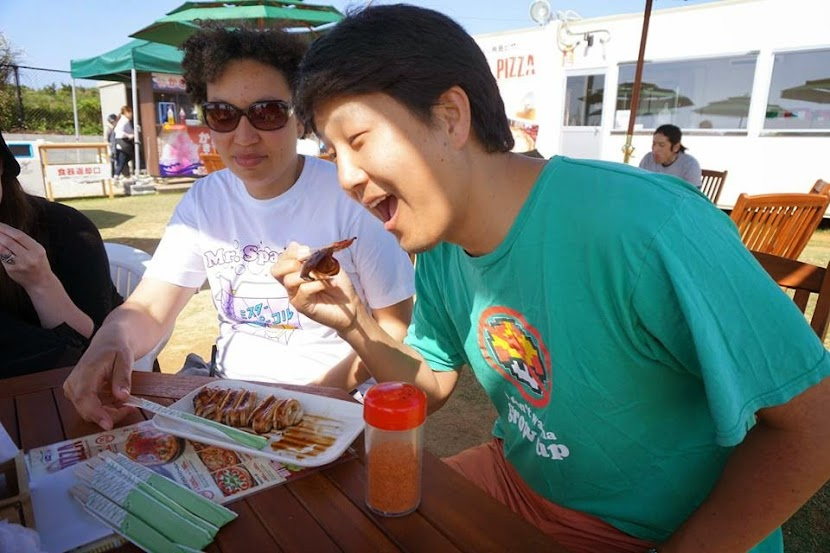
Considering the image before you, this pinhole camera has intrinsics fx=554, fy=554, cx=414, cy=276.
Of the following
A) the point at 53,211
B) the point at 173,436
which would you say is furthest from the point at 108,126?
the point at 173,436

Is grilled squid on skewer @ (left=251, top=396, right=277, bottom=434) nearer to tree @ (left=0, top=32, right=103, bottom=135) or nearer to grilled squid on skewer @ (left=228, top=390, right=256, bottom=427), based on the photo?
grilled squid on skewer @ (left=228, top=390, right=256, bottom=427)

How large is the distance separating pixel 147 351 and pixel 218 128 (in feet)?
2.89

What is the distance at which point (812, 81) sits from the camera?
9.77 meters

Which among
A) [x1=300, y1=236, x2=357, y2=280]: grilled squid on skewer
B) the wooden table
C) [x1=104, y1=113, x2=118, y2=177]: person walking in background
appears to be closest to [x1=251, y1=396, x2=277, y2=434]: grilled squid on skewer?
the wooden table

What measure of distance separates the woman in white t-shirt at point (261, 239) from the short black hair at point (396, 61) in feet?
3.06

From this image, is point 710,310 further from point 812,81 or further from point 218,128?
point 812,81

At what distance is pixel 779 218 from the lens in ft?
11.4

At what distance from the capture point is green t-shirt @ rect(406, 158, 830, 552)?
0.96m

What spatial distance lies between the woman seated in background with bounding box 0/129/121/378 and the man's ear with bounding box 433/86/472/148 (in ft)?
5.36

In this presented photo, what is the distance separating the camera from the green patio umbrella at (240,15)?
6625mm

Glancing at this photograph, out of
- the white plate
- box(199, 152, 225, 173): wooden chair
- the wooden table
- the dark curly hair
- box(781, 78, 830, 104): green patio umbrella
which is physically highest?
box(781, 78, 830, 104): green patio umbrella

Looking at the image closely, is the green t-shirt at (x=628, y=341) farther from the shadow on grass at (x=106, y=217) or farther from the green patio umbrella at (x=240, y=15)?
the shadow on grass at (x=106, y=217)

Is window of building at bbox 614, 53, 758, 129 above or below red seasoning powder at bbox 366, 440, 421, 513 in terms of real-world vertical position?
above

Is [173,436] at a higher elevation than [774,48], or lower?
lower
